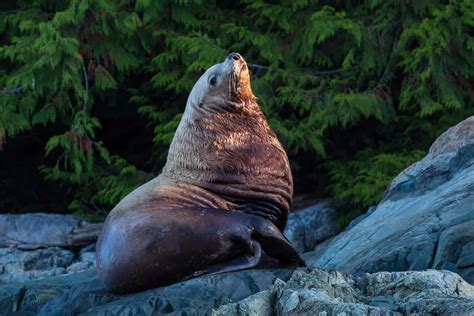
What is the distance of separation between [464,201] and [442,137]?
2080 millimetres

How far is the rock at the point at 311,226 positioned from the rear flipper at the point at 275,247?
16.1ft

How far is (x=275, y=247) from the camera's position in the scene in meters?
6.35

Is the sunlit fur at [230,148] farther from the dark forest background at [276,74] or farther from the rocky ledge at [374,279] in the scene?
the dark forest background at [276,74]

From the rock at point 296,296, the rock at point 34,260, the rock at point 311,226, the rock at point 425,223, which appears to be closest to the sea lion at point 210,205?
the rock at point 296,296

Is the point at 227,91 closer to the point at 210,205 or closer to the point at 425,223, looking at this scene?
the point at 210,205

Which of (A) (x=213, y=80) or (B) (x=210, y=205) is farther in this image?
(A) (x=213, y=80)

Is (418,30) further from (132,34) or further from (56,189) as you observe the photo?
(56,189)

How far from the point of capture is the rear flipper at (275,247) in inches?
249

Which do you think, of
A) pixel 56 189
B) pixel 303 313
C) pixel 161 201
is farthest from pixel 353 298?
pixel 56 189

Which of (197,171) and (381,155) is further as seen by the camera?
(381,155)

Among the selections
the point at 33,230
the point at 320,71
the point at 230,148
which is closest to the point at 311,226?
the point at 320,71

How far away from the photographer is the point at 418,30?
453 inches

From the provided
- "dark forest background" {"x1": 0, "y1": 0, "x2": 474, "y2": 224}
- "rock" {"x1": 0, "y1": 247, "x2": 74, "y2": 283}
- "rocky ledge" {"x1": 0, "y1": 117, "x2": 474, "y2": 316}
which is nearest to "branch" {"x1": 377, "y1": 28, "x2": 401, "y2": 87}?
"dark forest background" {"x1": 0, "y1": 0, "x2": 474, "y2": 224}

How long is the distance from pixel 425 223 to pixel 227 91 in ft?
4.48
